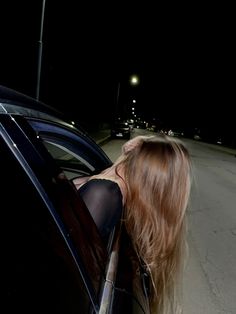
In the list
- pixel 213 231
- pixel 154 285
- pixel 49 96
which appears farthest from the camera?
pixel 49 96

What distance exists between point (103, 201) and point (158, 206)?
253 mm

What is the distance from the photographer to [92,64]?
58344 mm

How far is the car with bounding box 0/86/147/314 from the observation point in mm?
929

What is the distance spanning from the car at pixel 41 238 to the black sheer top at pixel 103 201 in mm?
208

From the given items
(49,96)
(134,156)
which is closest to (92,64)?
(49,96)

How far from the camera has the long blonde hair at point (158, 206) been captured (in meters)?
1.79

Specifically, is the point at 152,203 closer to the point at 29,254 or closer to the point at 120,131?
the point at 29,254

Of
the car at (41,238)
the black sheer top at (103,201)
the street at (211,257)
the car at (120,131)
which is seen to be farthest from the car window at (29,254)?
the car at (120,131)

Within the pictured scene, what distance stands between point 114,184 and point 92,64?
58.1 metres

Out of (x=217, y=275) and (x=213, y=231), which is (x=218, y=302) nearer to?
(x=217, y=275)

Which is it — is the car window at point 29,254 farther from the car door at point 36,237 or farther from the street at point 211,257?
the street at point 211,257

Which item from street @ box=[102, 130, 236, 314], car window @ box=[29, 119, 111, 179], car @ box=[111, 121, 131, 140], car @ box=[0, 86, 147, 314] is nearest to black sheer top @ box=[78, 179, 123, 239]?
car @ box=[0, 86, 147, 314]

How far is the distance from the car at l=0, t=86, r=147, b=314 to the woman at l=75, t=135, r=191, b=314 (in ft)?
0.81

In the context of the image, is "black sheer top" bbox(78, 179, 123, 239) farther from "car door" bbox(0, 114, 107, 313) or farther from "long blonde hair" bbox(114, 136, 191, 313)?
"car door" bbox(0, 114, 107, 313)
